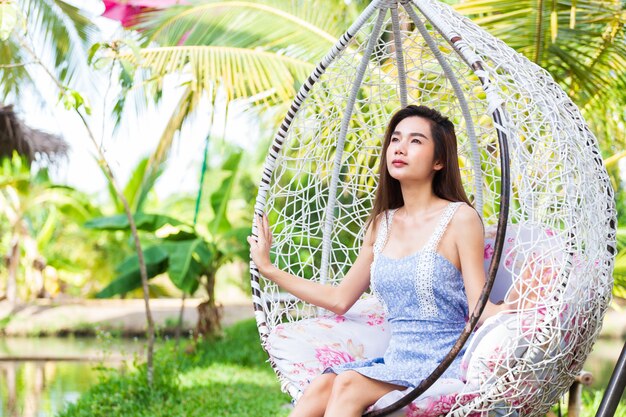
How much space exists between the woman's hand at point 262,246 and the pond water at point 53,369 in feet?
6.40

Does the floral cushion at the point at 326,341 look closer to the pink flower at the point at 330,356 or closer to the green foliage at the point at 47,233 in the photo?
the pink flower at the point at 330,356

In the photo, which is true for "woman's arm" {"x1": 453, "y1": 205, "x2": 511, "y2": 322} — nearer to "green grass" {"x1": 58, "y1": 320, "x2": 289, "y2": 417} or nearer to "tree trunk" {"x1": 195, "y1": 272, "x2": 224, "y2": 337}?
"green grass" {"x1": 58, "y1": 320, "x2": 289, "y2": 417}

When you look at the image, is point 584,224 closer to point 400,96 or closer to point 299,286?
point 299,286

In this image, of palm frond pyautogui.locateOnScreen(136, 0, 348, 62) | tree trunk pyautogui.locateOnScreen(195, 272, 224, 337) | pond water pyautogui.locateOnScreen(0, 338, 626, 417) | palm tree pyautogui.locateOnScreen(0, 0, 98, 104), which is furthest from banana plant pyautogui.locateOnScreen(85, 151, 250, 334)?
palm frond pyautogui.locateOnScreen(136, 0, 348, 62)

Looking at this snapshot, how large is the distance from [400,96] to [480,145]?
1.21ft

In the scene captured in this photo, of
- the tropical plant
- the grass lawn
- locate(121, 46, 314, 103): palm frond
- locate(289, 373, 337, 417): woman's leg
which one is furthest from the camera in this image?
the tropical plant

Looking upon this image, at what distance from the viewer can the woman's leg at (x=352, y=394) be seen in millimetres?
2291

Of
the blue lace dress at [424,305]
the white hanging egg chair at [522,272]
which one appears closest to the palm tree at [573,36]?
the white hanging egg chair at [522,272]

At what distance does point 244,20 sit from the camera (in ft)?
17.3

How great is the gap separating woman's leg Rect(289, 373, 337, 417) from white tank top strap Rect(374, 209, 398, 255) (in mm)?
506

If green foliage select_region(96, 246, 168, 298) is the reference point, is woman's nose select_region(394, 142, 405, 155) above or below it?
above

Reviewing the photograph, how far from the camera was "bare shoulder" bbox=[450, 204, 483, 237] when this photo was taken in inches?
98.9

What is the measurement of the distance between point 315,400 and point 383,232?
0.63 metres

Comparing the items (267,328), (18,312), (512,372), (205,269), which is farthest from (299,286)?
(18,312)
